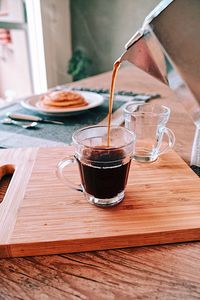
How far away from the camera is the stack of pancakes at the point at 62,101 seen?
85 centimetres

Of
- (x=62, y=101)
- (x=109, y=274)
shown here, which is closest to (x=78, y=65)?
(x=62, y=101)

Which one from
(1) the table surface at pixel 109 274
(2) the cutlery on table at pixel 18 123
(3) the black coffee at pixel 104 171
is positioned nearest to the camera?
(1) the table surface at pixel 109 274

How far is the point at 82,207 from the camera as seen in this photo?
0.40 metres

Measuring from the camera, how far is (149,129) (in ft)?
2.00

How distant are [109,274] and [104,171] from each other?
152 mm

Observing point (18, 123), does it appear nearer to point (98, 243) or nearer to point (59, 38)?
point (98, 243)

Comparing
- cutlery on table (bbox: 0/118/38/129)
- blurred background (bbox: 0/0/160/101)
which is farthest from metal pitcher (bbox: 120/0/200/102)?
blurred background (bbox: 0/0/160/101)

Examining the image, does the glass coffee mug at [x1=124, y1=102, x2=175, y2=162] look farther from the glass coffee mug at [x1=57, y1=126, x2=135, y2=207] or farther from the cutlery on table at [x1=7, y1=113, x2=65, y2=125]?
the cutlery on table at [x1=7, y1=113, x2=65, y2=125]

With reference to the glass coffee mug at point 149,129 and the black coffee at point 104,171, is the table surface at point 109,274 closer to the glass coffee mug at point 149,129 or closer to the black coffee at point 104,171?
the black coffee at point 104,171

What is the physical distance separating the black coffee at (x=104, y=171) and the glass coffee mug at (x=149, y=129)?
0.53 feet

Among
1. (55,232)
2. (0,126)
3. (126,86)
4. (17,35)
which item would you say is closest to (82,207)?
(55,232)

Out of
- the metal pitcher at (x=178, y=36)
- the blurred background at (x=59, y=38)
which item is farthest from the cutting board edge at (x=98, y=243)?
the blurred background at (x=59, y=38)

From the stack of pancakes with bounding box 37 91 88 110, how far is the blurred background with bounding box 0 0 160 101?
1.78 metres

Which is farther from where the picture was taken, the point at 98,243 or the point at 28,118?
the point at 28,118
